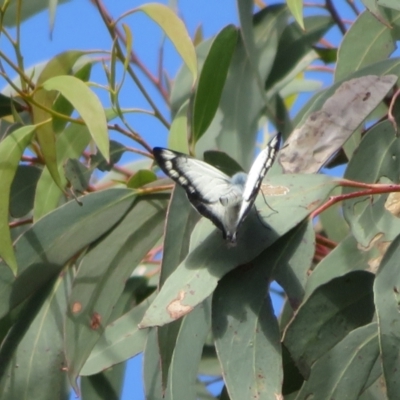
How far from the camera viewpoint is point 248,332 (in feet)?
3.60

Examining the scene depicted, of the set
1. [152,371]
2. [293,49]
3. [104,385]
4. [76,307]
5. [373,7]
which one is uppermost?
[373,7]

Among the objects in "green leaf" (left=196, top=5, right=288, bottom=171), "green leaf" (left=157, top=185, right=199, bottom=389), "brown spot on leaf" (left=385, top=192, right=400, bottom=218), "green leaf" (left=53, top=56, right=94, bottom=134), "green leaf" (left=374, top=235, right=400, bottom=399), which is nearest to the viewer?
"green leaf" (left=374, top=235, right=400, bottom=399)

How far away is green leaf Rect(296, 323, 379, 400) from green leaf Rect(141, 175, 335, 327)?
0.17m

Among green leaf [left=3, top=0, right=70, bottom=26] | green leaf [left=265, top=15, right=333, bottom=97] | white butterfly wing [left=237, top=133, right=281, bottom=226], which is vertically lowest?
green leaf [left=265, top=15, right=333, bottom=97]

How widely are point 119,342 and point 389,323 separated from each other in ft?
1.72

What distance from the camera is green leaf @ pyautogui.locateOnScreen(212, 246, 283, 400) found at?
1062mm

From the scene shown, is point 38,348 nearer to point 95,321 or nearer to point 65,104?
point 95,321

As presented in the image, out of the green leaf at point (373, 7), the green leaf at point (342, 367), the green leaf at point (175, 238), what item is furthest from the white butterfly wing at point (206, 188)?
the green leaf at point (373, 7)

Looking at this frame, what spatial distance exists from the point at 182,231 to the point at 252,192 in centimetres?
25

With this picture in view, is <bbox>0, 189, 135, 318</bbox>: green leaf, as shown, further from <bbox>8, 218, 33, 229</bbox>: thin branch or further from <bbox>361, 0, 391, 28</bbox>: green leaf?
<bbox>361, 0, 391, 28</bbox>: green leaf

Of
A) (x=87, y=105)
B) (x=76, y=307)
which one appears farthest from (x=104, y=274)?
(x=87, y=105)

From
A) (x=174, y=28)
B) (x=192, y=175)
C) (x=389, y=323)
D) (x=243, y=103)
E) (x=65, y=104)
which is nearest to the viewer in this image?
(x=389, y=323)

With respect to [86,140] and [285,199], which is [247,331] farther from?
[86,140]

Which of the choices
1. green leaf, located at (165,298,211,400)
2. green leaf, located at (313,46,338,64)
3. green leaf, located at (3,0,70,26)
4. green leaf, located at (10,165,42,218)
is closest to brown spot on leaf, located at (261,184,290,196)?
green leaf, located at (165,298,211,400)
